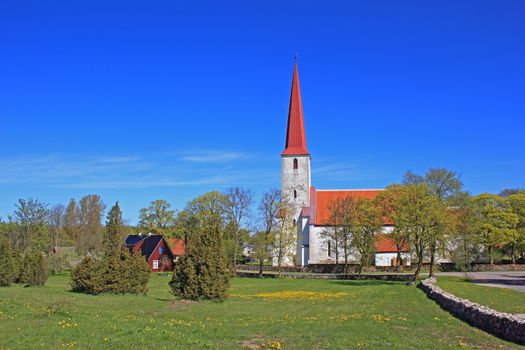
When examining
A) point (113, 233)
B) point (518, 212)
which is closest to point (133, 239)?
point (113, 233)

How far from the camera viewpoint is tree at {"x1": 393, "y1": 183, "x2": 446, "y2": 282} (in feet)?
132

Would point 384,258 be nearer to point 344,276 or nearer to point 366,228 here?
point 344,276

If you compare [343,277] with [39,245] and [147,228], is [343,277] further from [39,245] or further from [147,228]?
[147,228]

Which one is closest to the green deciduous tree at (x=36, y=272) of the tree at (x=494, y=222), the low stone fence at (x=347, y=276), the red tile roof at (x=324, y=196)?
the low stone fence at (x=347, y=276)

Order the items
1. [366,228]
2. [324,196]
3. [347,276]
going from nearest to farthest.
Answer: [366,228] → [347,276] → [324,196]

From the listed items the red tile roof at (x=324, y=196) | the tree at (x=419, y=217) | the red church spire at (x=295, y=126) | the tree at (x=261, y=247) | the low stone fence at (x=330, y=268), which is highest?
the red church spire at (x=295, y=126)

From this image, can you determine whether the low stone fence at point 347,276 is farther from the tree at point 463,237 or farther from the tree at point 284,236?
the tree at point 463,237

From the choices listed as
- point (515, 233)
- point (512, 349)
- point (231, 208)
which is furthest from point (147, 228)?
point (512, 349)

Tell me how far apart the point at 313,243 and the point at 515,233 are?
27283 millimetres

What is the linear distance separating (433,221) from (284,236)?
838 inches

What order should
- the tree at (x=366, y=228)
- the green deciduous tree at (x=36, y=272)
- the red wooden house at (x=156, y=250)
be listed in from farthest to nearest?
the red wooden house at (x=156, y=250) → the tree at (x=366, y=228) → the green deciduous tree at (x=36, y=272)

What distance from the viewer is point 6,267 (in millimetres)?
33031

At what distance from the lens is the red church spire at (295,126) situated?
7250 cm

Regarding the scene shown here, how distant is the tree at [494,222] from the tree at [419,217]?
22074mm
